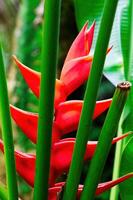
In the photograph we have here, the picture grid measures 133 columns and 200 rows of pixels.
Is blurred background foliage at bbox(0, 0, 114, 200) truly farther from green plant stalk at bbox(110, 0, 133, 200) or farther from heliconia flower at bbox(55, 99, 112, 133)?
heliconia flower at bbox(55, 99, 112, 133)

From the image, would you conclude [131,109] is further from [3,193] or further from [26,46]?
[26,46]

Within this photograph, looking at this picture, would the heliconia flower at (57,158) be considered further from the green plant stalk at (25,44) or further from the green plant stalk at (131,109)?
the green plant stalk at (25,44)

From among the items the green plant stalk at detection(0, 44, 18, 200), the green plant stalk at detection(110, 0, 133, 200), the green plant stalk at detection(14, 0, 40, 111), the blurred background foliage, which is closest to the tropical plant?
the green plant stalk at detection(0, 44, 18, 200)

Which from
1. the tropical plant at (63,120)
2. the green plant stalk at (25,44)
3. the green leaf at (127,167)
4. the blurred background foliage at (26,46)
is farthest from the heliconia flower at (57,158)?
the green plant stalk at (25,44)

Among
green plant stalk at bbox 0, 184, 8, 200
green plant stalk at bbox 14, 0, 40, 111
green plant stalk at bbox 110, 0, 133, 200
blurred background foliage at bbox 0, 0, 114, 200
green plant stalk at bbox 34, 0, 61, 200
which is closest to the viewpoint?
green plant stalk at bbox 34, 0, 61, 200

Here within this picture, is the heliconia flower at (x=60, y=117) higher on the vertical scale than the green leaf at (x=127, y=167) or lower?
higher
